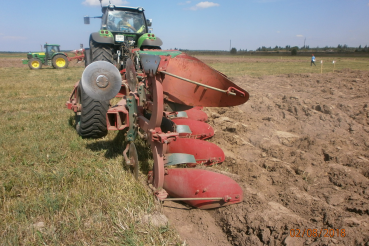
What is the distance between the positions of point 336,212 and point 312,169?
3.74 ft

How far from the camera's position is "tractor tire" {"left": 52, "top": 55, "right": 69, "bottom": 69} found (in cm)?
1902

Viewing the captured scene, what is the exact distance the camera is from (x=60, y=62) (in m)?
19.2

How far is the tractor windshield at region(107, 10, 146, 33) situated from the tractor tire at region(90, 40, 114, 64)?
3.10 feet

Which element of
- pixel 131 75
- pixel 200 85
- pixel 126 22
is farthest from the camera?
pixel 126 22

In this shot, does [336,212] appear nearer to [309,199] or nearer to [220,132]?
[309,199]

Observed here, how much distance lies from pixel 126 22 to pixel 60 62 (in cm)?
1479

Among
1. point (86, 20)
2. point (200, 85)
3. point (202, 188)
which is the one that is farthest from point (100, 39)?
point (202, 188)

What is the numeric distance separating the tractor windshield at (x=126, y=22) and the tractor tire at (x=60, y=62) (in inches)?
567

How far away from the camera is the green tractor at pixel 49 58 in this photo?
62.1 ft

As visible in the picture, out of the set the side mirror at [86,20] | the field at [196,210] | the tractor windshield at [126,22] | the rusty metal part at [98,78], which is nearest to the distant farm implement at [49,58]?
the side mirror at [86,20]

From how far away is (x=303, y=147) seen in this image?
14.1 feet

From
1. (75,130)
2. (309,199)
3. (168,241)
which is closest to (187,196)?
(168,241)

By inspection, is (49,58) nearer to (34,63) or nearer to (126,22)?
(34,63)

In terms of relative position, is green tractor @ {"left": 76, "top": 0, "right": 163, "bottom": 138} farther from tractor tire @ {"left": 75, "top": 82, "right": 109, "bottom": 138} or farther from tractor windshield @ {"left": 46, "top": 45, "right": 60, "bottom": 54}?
tractor windshield @ {"left": 46, "top": 45, "right": 60, "bottom": 54}
